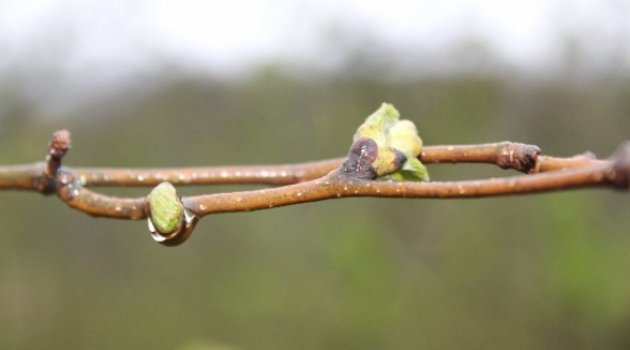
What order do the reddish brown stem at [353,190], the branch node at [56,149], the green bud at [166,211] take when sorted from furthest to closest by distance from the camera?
the branch node at [56,149] → the green bud at [166,211] → the reddish brown stem at [353,190]

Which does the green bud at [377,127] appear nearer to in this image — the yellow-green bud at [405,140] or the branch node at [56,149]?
the yellow-green bud at [405,140]

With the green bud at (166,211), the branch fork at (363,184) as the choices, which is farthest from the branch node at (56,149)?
the green bud at (166,211)

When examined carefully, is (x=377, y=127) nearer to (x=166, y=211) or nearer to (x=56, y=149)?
(x=166, y=211)

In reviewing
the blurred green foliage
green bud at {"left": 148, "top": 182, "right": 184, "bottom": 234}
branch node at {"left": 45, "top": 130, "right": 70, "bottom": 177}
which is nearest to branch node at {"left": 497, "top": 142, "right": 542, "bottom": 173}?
green bud at {"left": 148, "top": 182, "right": 184, "bottom": 234}

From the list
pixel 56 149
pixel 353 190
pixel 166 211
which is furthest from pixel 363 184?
pixel 56 149

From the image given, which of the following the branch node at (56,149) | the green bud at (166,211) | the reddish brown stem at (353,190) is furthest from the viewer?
the branch node at (56,149)

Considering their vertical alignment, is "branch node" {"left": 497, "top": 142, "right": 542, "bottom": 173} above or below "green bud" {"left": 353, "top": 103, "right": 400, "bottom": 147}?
below

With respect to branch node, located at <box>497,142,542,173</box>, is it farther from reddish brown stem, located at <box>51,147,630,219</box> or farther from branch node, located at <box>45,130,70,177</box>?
branch node, located at <box>45,130,70,177</box>
